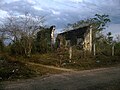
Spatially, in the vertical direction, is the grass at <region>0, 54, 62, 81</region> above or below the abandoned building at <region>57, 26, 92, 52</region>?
below

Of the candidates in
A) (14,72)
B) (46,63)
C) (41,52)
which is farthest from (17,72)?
(41,52)

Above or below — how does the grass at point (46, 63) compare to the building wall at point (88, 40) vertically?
below

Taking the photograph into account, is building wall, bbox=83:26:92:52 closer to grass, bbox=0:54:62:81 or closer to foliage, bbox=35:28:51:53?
foliage, bbox=35:28:51:53

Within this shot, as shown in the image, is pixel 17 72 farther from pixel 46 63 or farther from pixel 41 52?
pixel 41 52

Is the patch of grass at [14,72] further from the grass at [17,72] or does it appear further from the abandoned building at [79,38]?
the abandoned building at [79,38]

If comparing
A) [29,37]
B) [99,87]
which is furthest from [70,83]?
[29,37]

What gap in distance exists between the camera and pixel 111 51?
32062mm

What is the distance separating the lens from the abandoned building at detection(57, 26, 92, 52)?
34062mm

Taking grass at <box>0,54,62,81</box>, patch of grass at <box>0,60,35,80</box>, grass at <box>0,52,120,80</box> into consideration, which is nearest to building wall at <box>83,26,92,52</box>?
grass at <box>0,52,120,80</box>

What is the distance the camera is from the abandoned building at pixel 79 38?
3406 centimetres

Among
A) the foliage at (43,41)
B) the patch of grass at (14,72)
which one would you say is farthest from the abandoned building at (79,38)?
the patch of grass at (14,72)

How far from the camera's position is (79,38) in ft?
116

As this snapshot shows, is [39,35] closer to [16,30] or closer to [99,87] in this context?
[16,30]

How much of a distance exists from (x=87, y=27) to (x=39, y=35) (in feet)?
20.2
